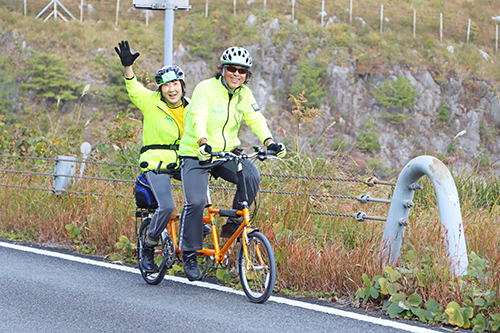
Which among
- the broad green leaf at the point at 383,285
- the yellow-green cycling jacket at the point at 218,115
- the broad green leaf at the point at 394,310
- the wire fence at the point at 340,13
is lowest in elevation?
the broad green leaf at the point at 394,310

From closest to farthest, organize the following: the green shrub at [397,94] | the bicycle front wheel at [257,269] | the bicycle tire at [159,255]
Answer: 1. the bicycle front wheel at [257,269]
2. the bicycle tire at [159,255]
3. the green shrub at [397,94]

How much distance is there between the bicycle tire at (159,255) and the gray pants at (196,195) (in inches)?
12.7

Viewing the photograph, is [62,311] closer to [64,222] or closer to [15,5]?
[64,222]

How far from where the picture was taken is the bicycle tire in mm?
5531

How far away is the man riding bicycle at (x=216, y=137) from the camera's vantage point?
16.8 feet

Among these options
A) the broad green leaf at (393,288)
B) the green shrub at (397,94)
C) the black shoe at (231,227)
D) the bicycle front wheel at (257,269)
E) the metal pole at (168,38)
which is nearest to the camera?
the broad green leaf at (393,288)

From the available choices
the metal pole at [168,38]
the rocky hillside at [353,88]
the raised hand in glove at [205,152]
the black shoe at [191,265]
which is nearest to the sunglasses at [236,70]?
the raised hand in glove at [205,152]

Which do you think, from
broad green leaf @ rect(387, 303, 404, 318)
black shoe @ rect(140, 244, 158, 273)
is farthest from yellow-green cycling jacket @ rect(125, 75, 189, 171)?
broad green leaf @ rect(387, 303, 404, 318)

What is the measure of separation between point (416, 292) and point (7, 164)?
8.66 m

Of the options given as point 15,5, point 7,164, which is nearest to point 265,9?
point 15,5

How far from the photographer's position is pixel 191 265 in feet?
17.2

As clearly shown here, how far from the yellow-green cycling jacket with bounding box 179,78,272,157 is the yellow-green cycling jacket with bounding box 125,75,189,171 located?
0.34 m

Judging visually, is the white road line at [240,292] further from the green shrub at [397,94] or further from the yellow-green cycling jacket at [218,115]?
the green shrub at [397,94]

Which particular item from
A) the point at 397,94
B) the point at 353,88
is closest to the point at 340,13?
the point at 353,88
